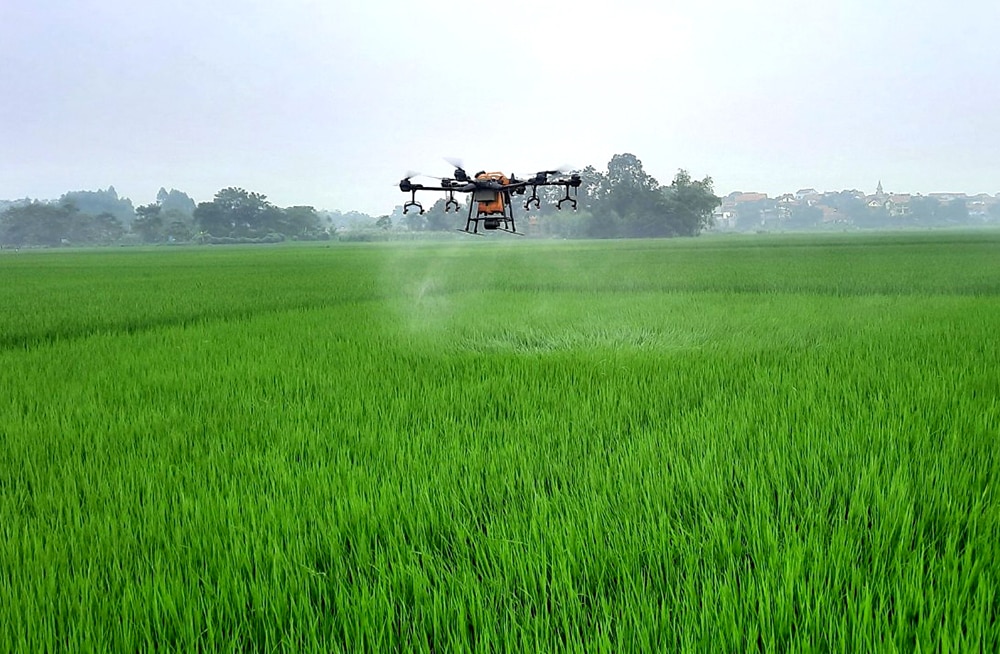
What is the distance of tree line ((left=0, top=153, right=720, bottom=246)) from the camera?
204 feet

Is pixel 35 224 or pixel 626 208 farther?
pixel 35 224

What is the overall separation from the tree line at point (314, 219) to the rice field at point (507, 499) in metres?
45.2

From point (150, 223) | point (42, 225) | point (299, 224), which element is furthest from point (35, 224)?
point (299, 224)

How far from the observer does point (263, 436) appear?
9.04 feet

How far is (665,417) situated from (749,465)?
823mm

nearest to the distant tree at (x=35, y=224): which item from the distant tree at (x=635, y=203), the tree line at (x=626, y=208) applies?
the tree line at (x=626, y=208)

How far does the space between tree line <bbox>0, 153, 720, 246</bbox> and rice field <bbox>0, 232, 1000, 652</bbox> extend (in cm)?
4516

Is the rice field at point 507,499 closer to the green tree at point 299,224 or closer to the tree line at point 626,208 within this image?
the tree line at point 626,208

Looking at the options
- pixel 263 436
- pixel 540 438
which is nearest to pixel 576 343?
pixel 540 438

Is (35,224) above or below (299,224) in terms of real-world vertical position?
above

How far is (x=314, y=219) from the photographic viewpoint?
78438mm

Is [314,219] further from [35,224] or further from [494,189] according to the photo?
[494,189]

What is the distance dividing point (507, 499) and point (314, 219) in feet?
266

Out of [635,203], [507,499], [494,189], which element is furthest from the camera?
[635,203]
